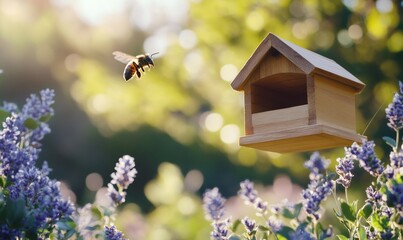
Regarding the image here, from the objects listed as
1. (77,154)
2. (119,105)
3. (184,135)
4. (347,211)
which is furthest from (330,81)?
(77,154)

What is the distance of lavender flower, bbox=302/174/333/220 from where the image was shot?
5.83 ft

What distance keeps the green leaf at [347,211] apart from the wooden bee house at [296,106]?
0.53m

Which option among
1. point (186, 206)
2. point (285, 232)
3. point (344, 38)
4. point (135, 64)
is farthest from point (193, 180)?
point (285, 232)

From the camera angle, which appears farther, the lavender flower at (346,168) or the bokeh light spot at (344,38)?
the bokeh light spot at (344,38)

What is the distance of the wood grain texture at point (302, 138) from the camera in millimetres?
2387

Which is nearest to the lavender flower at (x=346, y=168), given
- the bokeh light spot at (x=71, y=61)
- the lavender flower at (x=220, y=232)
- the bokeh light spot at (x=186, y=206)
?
the lavender flower at (x=220, y=232)

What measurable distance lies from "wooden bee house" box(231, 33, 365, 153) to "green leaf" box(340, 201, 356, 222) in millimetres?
528

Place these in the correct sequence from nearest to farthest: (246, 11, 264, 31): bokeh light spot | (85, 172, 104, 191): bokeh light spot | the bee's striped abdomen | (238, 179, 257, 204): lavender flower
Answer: (238, 179, 257, 204): lavender flower, the bee's striped abdomen, (246, 11, 264, 31): bokeh light spot, (85, 172, 104, 191): bokeh light spot

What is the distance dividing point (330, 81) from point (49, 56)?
14222mm

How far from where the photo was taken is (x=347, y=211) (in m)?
1.88

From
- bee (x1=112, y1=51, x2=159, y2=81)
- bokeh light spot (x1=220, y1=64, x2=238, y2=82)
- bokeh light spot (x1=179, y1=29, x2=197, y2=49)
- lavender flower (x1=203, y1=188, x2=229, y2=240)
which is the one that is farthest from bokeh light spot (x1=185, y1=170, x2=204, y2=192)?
lavender flower (x1=203, y1=188, x2=229, y2=240)

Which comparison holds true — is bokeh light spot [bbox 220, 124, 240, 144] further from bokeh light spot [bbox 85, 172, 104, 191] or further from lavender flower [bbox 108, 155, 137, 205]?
bokeh light spot [bbox 85, 172, 104, 191]

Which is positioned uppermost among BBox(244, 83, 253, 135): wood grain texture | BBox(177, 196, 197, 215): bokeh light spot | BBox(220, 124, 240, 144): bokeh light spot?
BBox(220, 124, 240, 144): bokeh light spot

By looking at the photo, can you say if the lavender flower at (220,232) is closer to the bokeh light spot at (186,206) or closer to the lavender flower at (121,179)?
the lavender flower at (121,179)
